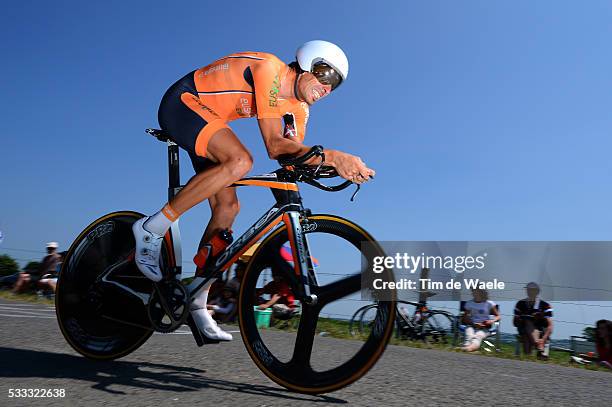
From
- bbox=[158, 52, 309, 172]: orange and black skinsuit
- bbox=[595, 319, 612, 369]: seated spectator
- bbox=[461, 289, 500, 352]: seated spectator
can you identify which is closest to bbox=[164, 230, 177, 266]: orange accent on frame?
bbox=[158, 52, 309, 172]: orange and black skinsuit

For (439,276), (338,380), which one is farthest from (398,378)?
(439,276)

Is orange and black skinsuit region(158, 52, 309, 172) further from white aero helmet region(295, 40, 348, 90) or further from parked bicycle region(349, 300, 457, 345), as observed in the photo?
parked bicycle region(349, 300, 457, 345)

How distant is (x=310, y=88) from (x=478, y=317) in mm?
7128

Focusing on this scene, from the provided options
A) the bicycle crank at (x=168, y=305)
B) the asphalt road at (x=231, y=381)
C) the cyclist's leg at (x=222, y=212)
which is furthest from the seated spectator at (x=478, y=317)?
the bicycle crank at (x=168, y=305)

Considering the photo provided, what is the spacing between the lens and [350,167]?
111 inches

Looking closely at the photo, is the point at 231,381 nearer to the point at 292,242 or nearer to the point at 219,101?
the point at 292,242

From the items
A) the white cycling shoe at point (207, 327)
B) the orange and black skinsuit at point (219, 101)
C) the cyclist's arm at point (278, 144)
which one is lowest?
the white cycling shoe at point (207, 327)

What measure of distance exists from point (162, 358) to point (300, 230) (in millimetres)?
1419

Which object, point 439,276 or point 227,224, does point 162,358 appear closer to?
point 227,224

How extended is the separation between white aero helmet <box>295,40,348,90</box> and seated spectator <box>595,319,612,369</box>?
6306mm

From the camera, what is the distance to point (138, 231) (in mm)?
3461

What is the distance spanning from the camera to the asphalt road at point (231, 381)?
2.73 meters

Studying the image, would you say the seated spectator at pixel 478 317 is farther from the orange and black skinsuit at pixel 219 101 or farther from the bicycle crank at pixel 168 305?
the orange and black skinsuit at pixel 219 101

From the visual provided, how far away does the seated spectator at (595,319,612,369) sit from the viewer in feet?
24.7
